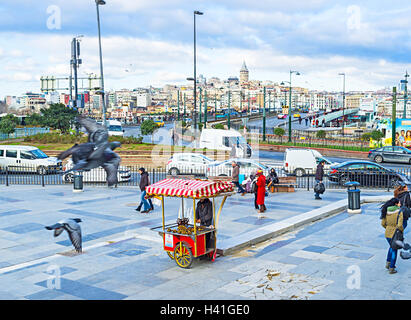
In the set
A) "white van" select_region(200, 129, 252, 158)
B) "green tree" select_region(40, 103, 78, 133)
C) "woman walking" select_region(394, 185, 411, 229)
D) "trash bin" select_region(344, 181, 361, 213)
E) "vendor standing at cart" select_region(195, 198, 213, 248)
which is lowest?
"trash bin" select_region(344, 181, 361, 213)

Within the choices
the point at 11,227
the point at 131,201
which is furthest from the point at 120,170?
the point at 11,227

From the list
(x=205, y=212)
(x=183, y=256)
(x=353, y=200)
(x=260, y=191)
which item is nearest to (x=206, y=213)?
(x=205, y=212)

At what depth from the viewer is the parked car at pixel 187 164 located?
2594 cm

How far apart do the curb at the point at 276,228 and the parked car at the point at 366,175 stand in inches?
208

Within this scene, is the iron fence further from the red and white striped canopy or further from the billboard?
the billboard

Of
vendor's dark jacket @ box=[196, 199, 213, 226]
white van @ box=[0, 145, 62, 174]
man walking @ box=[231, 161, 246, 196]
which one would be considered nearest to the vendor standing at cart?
vendor's dark jacket @ box=[196, 199, 213, 226]

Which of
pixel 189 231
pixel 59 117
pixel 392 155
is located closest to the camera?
pixel 189 231

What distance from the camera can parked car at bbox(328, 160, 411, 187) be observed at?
2162 cm

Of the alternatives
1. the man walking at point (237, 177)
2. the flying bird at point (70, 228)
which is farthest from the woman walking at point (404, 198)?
the man walking at point (237, 177)

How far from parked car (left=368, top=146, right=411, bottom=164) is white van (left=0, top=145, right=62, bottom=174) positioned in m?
21.9

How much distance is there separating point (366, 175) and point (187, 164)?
9.44 meters

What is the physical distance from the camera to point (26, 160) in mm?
27453

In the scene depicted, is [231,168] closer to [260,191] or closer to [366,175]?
[366,175]
